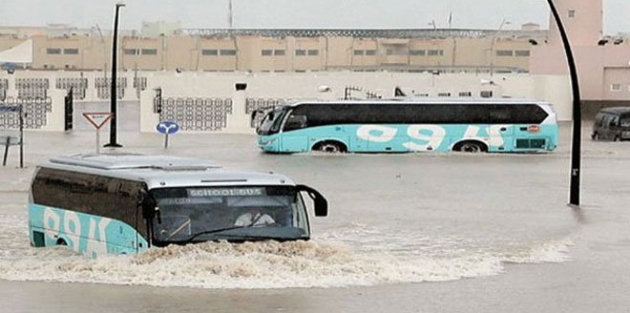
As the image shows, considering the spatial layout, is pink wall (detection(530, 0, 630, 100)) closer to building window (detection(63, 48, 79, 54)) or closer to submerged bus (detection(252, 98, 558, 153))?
submerged bus (detection(252, 98, 558, 153))

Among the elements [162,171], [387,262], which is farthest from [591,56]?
[162,171]

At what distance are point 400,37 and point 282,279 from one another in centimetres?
11333

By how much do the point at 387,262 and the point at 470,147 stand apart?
28247 millimetres

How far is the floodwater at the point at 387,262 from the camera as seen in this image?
13359 mm

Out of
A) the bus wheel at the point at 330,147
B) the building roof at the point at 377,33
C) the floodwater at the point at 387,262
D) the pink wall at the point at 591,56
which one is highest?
the building roof at the point at 377,33

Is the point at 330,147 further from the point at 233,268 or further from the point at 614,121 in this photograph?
the point at 233,268

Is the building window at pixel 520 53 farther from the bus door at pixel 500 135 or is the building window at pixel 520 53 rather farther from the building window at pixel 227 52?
the bus door at pixel 500 135

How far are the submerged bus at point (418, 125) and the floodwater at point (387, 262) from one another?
40.9ft

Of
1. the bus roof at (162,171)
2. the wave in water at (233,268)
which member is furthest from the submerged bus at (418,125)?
the wave in water at (233,268)

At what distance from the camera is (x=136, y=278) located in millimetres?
14078

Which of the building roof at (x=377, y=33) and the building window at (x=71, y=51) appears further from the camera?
the building roof at (x=377, y=33)

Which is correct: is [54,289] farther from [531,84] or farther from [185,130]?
[531,84]

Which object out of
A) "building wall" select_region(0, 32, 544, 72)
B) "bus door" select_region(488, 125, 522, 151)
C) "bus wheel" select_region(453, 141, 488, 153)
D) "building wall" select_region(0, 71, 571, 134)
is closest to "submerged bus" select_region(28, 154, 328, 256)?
"bus wheel" select_region(453, 141, 488, 153)

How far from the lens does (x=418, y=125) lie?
145 feet
